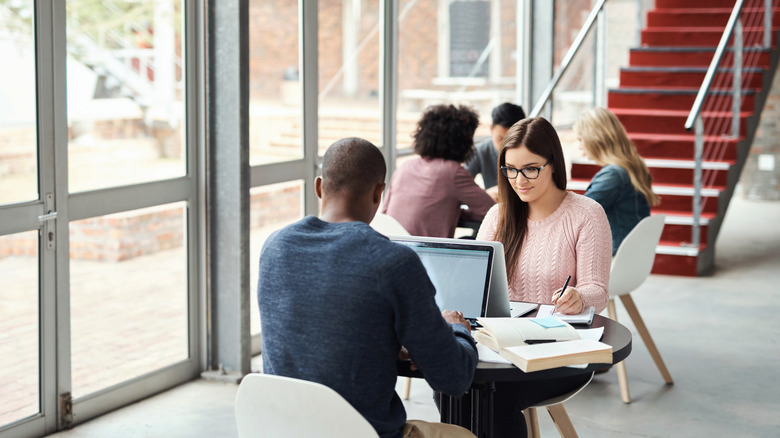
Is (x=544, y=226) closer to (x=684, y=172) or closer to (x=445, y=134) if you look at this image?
(x=445, y=134)

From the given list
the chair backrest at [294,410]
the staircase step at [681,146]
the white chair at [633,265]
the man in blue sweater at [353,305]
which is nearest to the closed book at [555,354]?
the man in blue sweater at [353,305]

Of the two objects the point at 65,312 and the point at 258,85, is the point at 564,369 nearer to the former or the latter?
the point at 65,312

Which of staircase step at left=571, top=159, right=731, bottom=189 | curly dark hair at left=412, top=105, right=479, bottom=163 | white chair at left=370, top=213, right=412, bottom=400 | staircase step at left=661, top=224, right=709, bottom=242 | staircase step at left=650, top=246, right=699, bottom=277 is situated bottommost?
staircase step at left=650, top=246, right=699, bottom=277

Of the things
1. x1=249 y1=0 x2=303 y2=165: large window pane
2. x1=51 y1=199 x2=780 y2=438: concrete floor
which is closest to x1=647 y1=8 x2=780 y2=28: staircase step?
x1=51 y1=199 x2=780 y2=438: concrete floor

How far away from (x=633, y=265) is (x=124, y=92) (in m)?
2.43

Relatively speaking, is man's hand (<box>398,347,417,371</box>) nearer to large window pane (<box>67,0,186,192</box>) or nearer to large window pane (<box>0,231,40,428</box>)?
large window pane (<box>0,231,40,428</box>)

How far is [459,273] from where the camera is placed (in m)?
2.61

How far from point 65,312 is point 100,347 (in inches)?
11.4

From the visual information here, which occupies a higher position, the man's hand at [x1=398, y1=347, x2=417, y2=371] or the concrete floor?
the man's hand at [x1=398, y1=347, x2=417, y2=371]

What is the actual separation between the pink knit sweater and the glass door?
1824 mm

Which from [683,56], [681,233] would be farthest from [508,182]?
[683,56]

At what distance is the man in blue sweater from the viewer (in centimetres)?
193

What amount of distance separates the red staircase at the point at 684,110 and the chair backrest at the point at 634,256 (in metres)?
2.57

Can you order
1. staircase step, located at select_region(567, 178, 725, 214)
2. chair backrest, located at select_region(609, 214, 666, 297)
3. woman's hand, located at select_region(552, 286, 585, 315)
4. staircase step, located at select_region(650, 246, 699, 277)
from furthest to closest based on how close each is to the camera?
staircase step, located at select_region(567, 178, 725, 214) < staircase step, located at select_region(650, 246, 699, 277) < chair backrest, located at select_region(609, 214, 666, 297) < woman's hand, located at select_region(552, 286, 585, 315)
